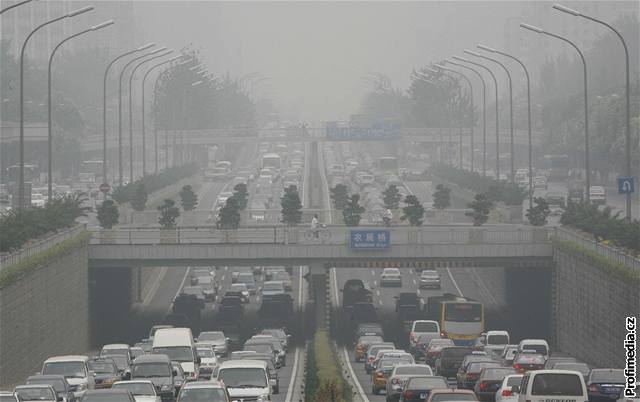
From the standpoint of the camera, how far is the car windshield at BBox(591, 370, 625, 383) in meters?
47.2

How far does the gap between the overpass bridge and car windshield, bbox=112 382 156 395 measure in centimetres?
3843

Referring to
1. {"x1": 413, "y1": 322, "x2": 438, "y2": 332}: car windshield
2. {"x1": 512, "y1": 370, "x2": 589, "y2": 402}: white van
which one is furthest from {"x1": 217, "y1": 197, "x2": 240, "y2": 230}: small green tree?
{"x1": 512, "y1": 370, "x2": 589, "y2": 402}: white van

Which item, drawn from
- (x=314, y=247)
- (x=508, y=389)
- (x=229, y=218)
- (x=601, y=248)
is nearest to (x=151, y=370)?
(x=508, y=389)

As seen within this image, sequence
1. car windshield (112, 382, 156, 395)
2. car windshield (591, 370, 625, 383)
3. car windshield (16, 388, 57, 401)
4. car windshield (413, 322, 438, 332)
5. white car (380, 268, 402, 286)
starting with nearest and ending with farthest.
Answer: car windshield (16, 388, 57, 401), car windshield (112, 382, 156, 395), car windshield (591, 370, 625, 383), car windshield (413, 322, 438, 332), white car (380, 268, 402, 286)

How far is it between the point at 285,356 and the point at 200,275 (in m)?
33.2

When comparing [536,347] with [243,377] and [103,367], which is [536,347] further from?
[243,377]

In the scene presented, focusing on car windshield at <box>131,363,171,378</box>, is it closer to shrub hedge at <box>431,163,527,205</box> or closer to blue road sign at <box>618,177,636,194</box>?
blue road sign at <box>618,177,636,194</box>

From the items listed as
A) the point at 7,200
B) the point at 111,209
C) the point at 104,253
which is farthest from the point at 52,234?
the point at 7,200

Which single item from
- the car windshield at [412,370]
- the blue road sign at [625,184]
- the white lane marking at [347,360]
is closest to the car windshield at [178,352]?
the white lane marking at [347,360]

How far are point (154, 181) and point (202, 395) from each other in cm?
8879

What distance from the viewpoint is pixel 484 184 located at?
4993 inches

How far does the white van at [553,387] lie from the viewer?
131 feet

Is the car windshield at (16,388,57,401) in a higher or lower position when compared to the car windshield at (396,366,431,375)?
higher

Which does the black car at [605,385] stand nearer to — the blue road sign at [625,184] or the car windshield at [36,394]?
the car windshield at [36,394]
